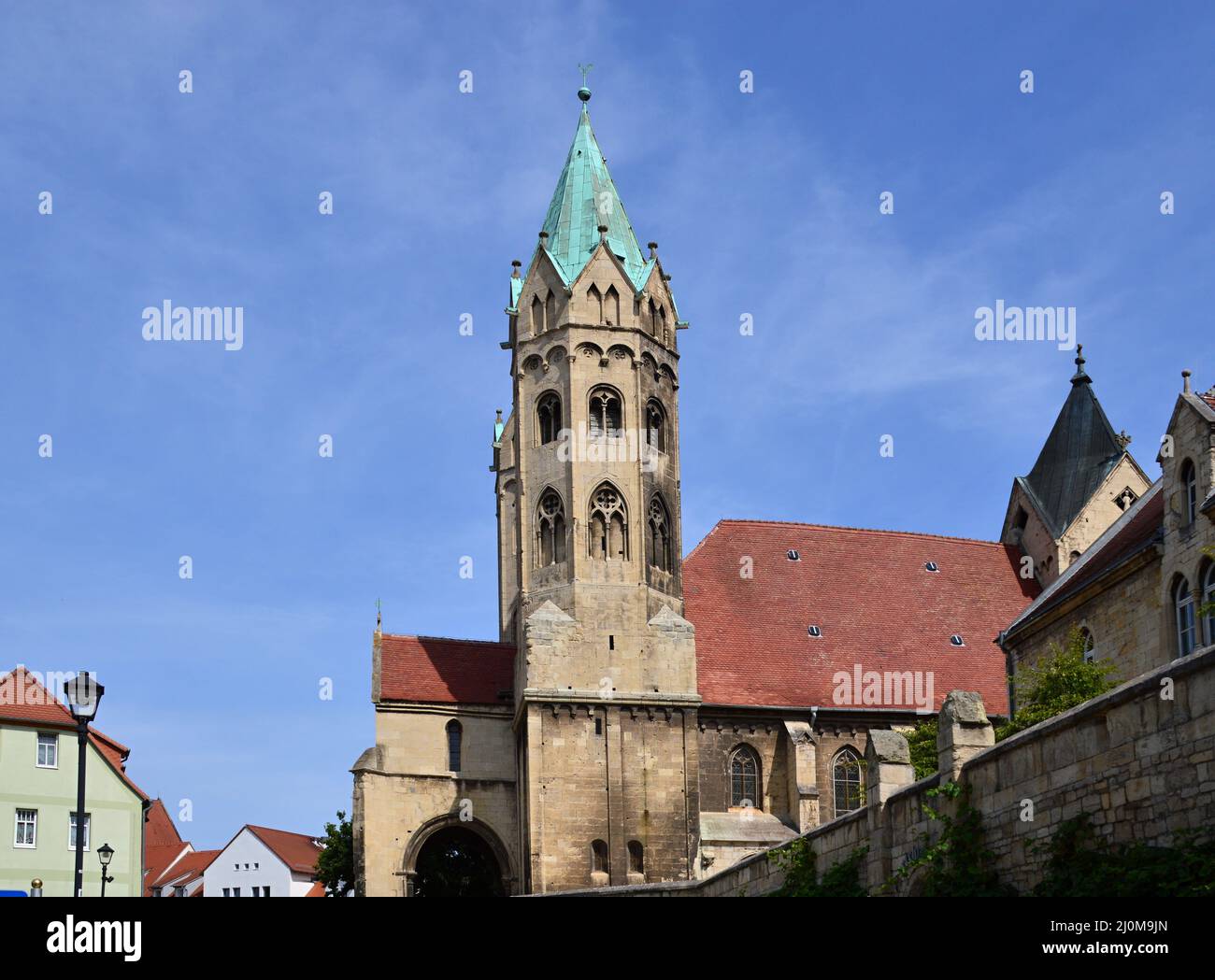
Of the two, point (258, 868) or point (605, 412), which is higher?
point (605, 412)

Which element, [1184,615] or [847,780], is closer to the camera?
[1184,615]

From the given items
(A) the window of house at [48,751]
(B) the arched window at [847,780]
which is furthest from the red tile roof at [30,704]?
(B) the arched window at [847,780]

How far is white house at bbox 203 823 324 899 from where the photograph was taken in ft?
250

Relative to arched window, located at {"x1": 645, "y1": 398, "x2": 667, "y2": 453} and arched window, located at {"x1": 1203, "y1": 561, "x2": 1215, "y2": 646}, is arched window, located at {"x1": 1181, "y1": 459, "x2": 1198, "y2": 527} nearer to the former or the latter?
arched window, located at {"x1": 1203, "y1": 561, "x2": 1215, "y2": 646}

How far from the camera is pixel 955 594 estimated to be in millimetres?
49281

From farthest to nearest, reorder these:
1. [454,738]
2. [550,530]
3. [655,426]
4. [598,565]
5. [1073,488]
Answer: [1073,488] < [655,426] < [454,738] < [550,530] < [598,565]

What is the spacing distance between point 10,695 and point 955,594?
2552cm

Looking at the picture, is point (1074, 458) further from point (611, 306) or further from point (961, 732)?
point (961, 732)

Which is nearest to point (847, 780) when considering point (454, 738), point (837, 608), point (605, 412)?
point (837, 608)

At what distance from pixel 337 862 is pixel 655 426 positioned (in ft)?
57.2

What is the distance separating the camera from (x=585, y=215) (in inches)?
1875

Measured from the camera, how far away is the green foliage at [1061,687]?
1109 inches

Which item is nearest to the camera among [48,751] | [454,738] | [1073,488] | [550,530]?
[48,751]

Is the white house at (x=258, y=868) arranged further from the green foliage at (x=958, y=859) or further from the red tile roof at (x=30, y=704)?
the green foliage at (x=958, y=859)
